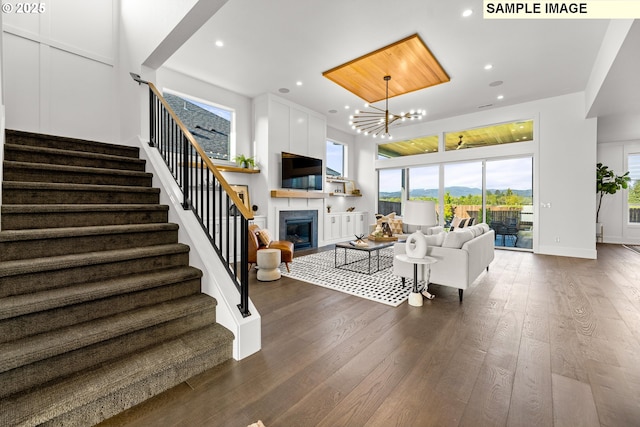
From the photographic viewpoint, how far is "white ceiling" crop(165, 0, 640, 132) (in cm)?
340

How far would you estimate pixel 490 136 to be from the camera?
6.95 m

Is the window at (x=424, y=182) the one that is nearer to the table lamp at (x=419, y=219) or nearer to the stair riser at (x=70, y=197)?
the table lamp at (x=419, y=219)

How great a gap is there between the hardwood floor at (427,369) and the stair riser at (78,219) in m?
1.43

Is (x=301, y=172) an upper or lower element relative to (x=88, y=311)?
upper

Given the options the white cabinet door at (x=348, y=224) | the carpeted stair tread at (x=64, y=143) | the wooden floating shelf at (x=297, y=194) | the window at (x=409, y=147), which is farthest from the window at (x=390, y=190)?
the carpeted stair tread at (x=64, y=143)

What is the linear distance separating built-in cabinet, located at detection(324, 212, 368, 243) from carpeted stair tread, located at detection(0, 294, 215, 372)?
544 cm

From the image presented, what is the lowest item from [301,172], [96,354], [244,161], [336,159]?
[96,354]

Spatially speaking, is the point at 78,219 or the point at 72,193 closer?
the point at 78,219

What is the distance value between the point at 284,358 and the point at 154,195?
2.09m

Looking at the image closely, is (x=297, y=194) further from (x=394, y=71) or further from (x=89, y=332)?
(x=89, y=332)

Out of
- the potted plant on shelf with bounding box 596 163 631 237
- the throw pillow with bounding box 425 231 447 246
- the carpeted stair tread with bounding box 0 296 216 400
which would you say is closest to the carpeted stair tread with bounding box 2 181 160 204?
the carpeted stair tread with bounding box 0 296 216 400

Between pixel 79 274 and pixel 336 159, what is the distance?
24.9 feet

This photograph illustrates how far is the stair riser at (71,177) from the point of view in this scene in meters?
2.28

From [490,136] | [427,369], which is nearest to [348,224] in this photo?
[490,136]
